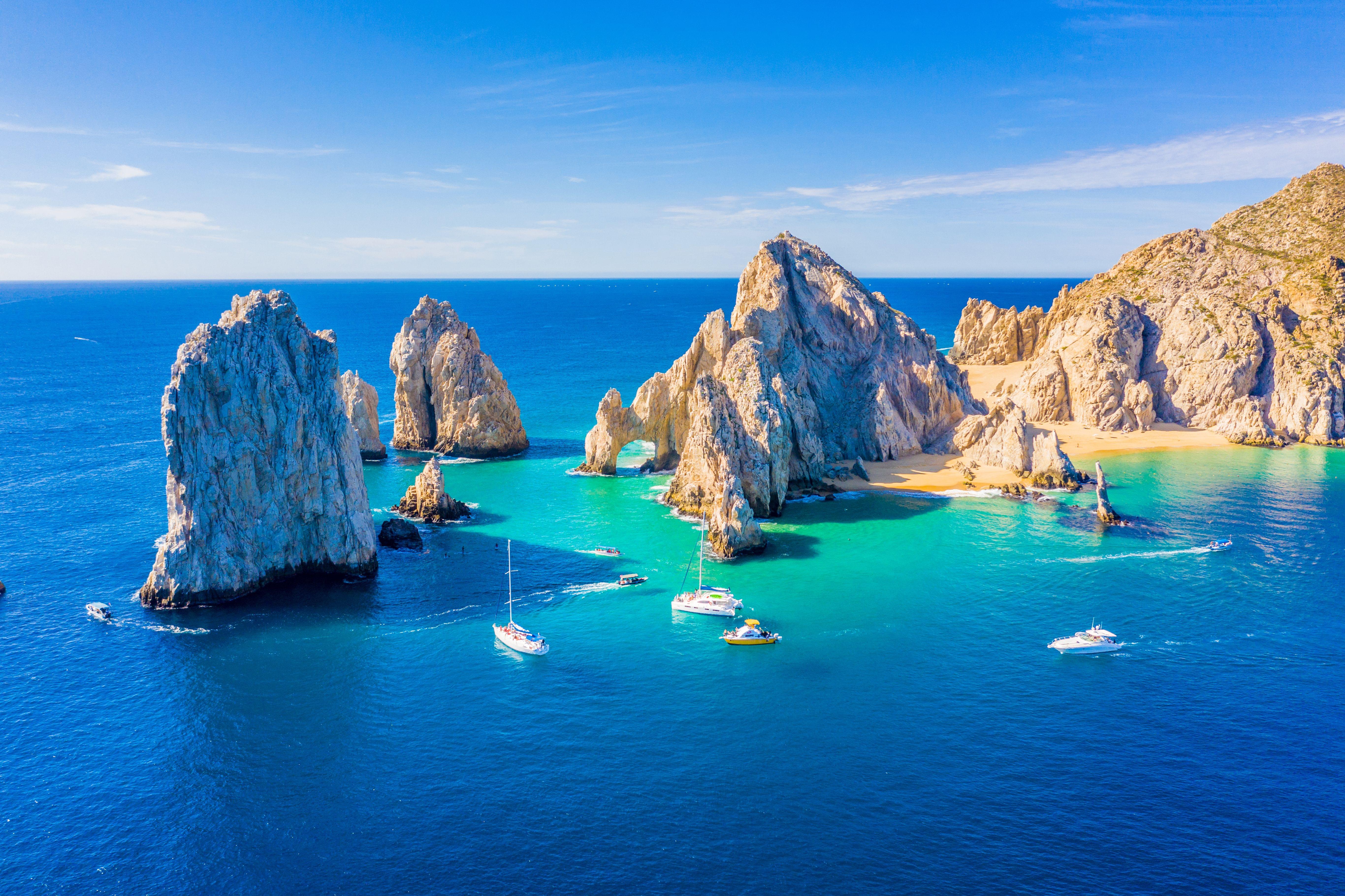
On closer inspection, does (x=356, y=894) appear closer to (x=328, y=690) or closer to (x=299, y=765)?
(x=299, y=765)

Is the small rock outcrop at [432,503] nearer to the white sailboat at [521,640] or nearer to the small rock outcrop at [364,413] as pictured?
the small rock outcrop at [364,413]

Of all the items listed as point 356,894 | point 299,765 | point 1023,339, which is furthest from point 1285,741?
point 1023,339

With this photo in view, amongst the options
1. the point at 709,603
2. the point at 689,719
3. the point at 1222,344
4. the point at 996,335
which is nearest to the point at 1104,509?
the point at 709,603

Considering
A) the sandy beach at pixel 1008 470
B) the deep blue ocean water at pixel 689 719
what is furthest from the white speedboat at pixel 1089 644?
the sandy beach at pixel 1008 470

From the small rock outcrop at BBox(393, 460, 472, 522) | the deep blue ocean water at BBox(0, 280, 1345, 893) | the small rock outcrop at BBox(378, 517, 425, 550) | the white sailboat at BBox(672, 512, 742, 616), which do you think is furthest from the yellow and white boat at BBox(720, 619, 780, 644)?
the small rock outcrop at BBox(393, 460, 472, 522)

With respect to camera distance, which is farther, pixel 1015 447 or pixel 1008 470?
pixel 1008 470

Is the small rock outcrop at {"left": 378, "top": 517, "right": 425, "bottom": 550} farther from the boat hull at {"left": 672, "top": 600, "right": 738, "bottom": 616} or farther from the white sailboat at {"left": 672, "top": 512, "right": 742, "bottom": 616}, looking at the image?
the boat hull at {"left": 672, "top": 600, "right": 738, "bottom": 616}

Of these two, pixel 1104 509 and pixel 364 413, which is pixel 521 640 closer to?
pixel 1104 509
